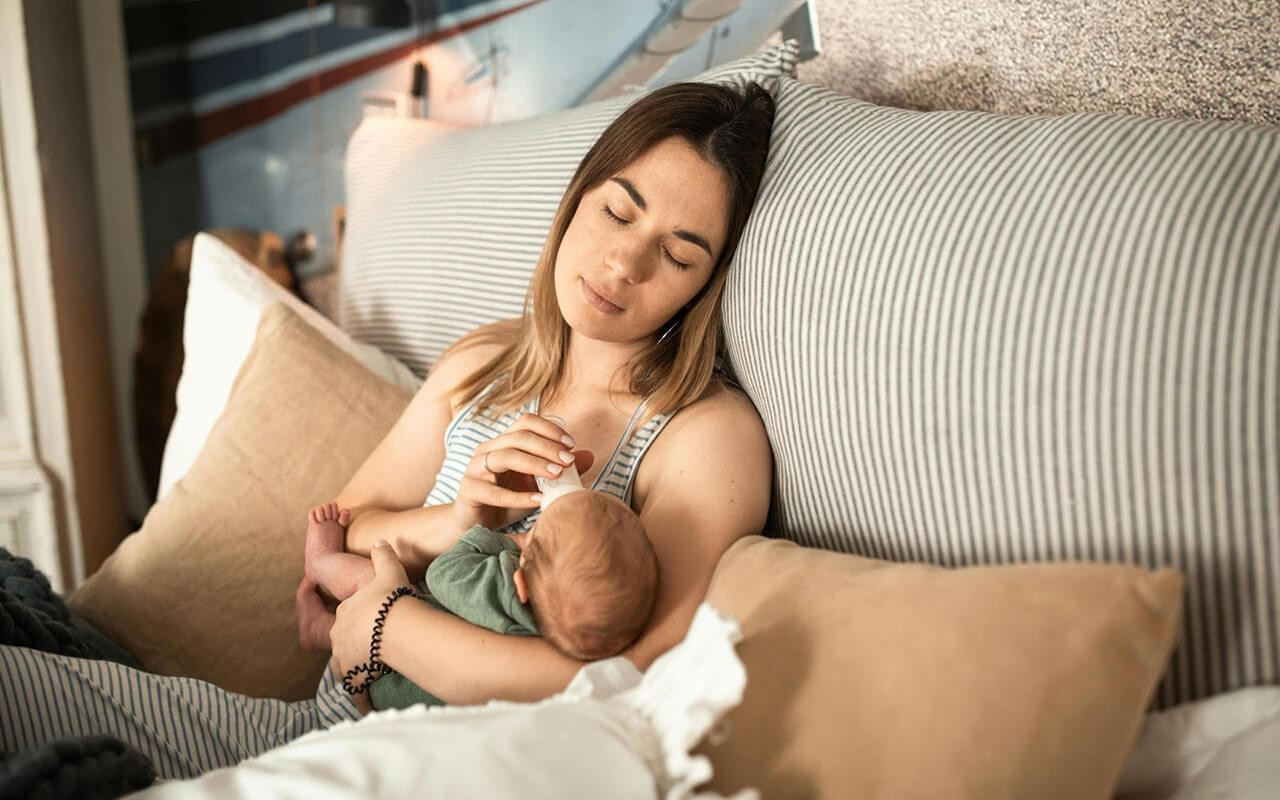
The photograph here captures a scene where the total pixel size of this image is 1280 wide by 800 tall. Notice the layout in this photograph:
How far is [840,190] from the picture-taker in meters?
0.97

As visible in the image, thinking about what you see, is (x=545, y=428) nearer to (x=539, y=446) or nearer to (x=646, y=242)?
(x=539, y=446)

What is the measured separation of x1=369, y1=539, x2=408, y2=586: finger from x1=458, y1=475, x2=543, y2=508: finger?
0.11 m

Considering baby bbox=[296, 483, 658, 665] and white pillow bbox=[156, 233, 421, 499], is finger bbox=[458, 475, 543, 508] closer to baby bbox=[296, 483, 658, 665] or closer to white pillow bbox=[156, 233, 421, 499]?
baby bbox=[296, 483, 658, 665]

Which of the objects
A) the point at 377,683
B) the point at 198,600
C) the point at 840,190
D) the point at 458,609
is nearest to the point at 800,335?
the point at 840,190

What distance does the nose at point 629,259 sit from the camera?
1052 millimetres

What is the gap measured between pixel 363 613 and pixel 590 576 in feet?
1.11

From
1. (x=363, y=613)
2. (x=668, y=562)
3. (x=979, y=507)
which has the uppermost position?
(x=979, y=507)

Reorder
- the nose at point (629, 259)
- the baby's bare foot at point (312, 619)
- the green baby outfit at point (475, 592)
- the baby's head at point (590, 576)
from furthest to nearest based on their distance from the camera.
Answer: the baby's bare foot at point (312, 619)
the nose at point (629, 259)
the green baby outfit at point (475, 592)
the baby's head at point (590, 576)

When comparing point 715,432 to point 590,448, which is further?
point 590,448

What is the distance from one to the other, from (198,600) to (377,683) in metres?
0.35

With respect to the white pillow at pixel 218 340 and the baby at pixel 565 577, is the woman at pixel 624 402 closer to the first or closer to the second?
the baby at pixel 565 577

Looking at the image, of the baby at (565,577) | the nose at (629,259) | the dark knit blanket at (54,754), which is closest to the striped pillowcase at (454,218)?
the nose at (629,259)

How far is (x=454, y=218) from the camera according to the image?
1.54 meters

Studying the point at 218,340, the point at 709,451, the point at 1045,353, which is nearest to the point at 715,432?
the point at 709,451
